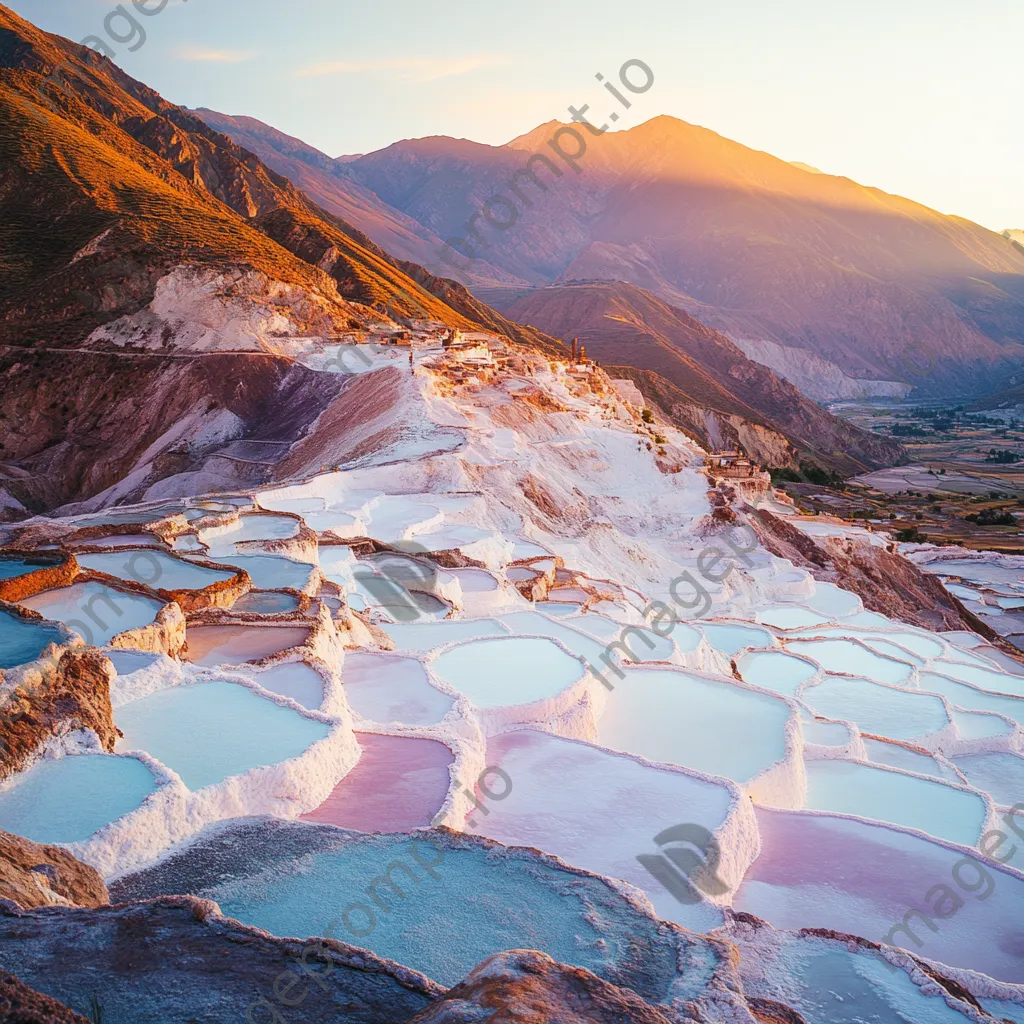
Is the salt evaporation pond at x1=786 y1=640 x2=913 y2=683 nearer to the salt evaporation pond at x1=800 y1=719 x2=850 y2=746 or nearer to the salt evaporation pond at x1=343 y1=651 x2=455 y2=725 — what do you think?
the salt evaporation pond at x1=800 y1=719 x2=850 y2=746

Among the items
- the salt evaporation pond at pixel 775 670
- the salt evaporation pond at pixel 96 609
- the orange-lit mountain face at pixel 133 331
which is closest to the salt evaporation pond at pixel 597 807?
the salt evaporation pond at pixel 96 609

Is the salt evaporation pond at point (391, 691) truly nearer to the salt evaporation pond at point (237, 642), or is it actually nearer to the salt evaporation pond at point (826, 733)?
the salt evaporation pond at point (237, 642)

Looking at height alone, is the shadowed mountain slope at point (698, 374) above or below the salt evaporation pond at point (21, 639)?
above

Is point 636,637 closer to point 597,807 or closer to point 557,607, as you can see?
point 557,607

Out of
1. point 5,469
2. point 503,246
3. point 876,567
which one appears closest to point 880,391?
point 503,246

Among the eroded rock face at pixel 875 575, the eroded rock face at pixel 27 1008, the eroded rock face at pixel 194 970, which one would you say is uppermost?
the eroded rock face at pixel 875 575

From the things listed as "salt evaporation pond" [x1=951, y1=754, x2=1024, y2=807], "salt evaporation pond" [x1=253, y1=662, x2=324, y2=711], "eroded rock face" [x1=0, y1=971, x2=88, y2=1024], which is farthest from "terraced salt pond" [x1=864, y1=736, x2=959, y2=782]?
"eroded rock face" [x1=0, y1=971, x2=88, y2=1024]
